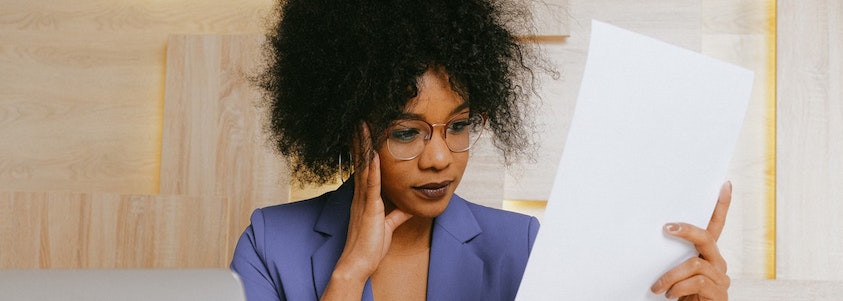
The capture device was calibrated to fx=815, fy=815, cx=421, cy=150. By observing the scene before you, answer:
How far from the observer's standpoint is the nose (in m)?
1.12

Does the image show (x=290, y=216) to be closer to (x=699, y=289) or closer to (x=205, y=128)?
(x=699, y=289)

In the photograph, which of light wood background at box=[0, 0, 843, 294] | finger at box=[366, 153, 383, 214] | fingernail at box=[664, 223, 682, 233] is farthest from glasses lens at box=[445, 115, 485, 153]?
light wood background at box=[0, 0, 843, 294]

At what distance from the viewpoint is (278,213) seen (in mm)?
1359

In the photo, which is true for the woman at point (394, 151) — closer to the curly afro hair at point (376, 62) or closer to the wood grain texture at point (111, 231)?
the curly afro hair at point (376, 62)

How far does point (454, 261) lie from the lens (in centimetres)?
132

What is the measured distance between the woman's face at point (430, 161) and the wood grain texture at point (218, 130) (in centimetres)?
110

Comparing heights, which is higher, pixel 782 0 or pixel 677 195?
pixel 782 0

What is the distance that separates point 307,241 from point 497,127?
1.19 feet

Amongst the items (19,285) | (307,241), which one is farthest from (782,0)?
(19,285)

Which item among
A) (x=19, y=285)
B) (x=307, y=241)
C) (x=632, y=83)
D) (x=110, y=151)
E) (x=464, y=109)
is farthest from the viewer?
(x=110, y=151)

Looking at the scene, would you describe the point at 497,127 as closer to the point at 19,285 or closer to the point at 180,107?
the point at 19,285

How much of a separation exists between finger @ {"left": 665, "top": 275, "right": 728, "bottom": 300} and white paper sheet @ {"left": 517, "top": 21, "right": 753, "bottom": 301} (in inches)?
1.8

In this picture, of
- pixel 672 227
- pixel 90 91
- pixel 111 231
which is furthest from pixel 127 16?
pixel 672 227

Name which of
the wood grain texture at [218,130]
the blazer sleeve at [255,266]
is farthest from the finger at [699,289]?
the wood grain texture at [218,130]
